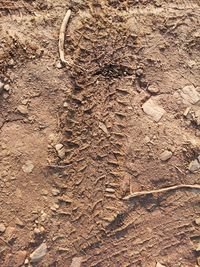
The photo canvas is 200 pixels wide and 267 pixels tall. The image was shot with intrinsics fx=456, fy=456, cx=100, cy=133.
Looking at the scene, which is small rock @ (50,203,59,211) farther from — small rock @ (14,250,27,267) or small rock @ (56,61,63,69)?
small rock @ (56,61,63,69)

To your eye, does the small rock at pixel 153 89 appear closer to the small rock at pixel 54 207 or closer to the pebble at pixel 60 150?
the pebble at pixel 60 150

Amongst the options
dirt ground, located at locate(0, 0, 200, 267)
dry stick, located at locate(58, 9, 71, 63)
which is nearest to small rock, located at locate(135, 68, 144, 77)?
dirt ground, located at locate(0, 0, 200, 267)

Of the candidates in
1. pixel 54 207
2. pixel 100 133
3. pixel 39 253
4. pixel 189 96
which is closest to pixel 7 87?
pixel 100 133

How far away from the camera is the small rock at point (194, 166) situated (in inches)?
103

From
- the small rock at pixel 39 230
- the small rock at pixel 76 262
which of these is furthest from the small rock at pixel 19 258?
the small rock at pixel 76 262

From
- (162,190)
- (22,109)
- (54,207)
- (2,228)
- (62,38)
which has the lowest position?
(2,228)

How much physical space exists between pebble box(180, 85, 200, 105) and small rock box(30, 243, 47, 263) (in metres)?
1.15

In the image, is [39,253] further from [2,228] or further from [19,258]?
[2,228]

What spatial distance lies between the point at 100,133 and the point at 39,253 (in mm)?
743

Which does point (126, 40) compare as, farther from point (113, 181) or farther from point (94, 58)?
point (113, 181)

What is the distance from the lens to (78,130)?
253cm

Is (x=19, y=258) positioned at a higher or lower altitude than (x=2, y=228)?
A: lower

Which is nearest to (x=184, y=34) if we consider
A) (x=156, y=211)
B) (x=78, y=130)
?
(x=78, y=130)

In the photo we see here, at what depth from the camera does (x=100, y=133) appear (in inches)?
101
